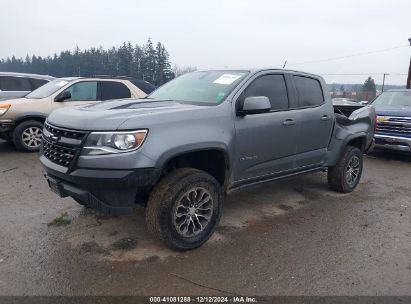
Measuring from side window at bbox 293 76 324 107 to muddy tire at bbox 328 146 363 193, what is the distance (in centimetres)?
103

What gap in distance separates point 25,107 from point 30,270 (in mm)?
5515

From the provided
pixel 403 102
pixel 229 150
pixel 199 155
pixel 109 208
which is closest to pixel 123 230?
pixel 109 208

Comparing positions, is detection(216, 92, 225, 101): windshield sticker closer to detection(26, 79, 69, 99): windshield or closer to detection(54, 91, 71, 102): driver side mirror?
detection(54, 91, 71, 102): driver side mirror

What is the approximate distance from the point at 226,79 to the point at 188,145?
1260 mm

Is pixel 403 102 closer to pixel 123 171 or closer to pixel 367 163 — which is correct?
pixel 367 163

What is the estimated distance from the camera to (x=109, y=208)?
3305 millimetres

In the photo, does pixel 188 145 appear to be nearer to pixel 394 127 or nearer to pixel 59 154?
pixel 59 154

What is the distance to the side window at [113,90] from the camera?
8773mm

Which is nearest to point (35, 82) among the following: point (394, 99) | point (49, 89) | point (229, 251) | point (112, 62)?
point (49, 89)

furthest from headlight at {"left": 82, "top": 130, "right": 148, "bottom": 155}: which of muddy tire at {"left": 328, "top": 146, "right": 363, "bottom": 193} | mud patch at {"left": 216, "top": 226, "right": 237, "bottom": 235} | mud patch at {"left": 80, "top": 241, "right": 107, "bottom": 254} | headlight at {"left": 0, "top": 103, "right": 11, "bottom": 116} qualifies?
headlight at {"left": 0, "top": 103, "right": 11, "bottom": 116}

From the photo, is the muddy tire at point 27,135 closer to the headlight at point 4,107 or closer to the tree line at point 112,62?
the headlight at point 4,107

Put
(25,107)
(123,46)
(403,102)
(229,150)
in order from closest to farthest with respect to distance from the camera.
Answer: (229,150)
(25,107)
(403,102)
(123,46)

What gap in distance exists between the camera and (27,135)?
8062 mm

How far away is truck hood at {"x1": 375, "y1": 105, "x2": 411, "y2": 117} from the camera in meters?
8.65
